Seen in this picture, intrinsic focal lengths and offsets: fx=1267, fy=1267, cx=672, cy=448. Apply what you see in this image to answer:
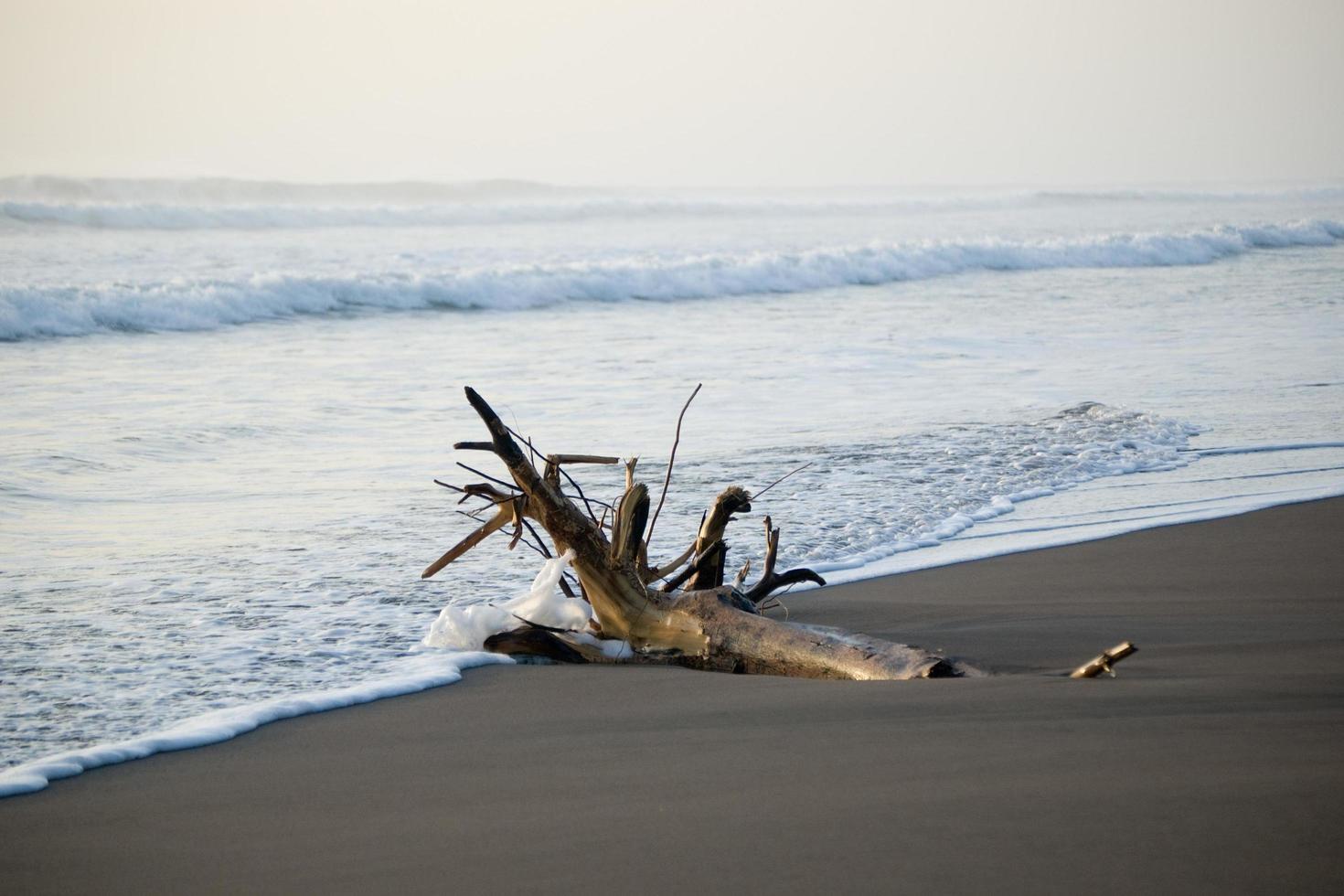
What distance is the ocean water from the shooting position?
429cm

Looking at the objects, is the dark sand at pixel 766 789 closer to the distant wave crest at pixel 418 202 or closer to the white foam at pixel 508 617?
the white foam at pixel 508 617

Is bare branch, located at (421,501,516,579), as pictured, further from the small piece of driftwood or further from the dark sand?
the small piece of driftwood

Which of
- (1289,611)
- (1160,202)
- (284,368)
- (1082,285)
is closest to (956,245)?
(1082,285)

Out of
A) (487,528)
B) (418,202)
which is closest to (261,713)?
(487,528)

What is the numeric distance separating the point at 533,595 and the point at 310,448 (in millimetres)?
4614

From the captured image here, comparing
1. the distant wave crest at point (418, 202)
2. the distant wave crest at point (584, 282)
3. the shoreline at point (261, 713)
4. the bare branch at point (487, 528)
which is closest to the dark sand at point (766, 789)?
the shoreline at point (261, 713)

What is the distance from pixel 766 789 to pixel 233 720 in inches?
59.6

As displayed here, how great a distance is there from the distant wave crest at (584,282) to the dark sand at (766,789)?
535 inches

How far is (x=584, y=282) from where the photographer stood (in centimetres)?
2222

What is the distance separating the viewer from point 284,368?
1260cm

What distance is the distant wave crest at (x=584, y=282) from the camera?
16.1 metres

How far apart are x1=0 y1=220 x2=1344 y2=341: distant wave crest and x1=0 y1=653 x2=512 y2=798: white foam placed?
13.0m

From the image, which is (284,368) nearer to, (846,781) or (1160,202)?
(846,781)

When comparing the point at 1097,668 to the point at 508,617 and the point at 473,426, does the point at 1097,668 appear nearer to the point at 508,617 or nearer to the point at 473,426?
the point at 508,617
